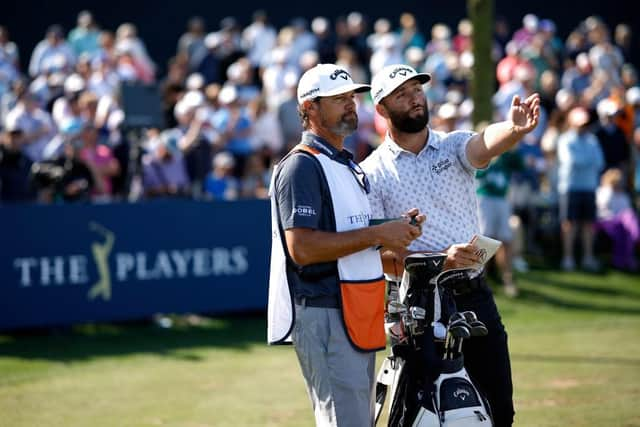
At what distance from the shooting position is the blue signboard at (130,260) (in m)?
11.5

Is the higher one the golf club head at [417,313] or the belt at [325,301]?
the belt at [325,301]

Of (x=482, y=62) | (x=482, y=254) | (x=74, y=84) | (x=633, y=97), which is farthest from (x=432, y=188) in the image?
(x=633, y=97)

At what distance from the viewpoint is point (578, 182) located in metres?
15.8

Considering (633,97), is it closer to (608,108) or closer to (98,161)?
(608,108)

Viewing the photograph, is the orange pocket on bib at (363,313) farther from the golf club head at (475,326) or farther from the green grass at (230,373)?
the green grass at (230,373)

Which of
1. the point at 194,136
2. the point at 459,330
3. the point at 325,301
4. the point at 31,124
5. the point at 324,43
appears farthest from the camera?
the point at 324,43

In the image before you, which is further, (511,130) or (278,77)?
(278,77)

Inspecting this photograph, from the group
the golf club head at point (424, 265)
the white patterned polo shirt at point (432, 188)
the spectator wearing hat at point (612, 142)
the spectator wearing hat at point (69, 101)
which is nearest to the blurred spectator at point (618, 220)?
the spectator wearing hat at point (612, 142)

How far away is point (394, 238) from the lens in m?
5.12

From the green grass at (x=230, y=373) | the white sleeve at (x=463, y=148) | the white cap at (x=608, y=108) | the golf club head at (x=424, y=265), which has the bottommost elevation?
the green grass at (x=230, y=373)

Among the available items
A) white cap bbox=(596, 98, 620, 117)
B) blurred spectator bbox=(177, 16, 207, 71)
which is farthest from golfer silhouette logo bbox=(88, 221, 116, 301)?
white cap bbox=(596, 98, 620, 117)

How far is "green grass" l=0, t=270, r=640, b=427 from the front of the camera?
8.29m

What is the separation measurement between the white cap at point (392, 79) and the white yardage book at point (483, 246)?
0.94 m

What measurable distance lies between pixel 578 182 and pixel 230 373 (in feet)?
25.0
